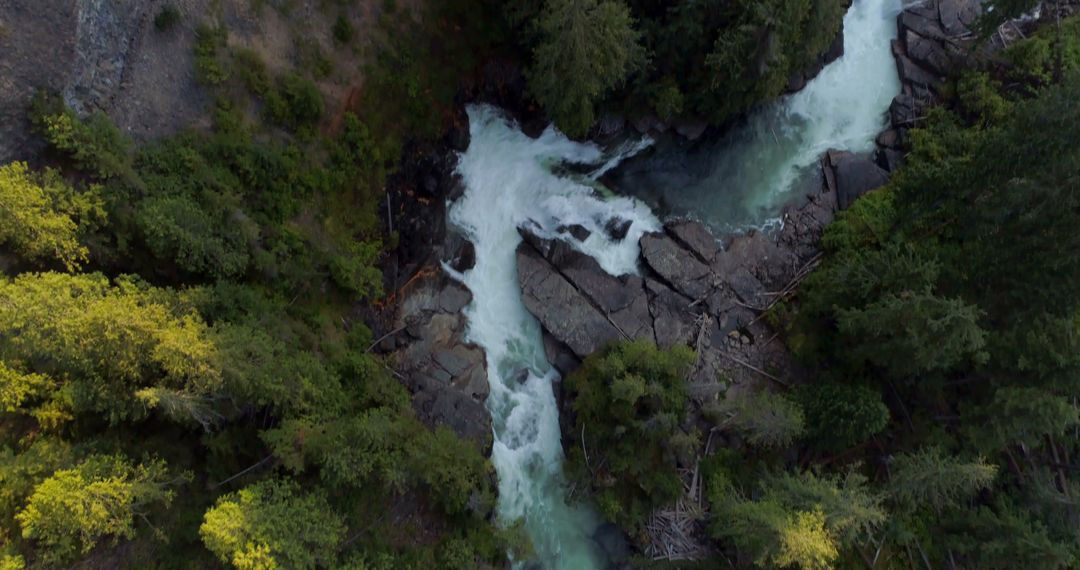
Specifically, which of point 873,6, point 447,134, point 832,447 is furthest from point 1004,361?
point 447,134

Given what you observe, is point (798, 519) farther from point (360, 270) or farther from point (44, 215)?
point (44, 215)

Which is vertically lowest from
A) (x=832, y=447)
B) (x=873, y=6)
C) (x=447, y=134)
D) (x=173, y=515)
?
(x=173, y=515)

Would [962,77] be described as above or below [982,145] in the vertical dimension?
above

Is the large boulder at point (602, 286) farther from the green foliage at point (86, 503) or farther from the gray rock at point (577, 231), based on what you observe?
the green foliage at point (86, 503)

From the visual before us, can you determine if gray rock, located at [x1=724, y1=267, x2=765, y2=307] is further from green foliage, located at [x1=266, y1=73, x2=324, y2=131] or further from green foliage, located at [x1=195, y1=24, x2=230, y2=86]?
green foliage, located at [x1=195, y1=24, x2=230, y2=86]

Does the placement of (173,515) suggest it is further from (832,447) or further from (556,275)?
(832,447)

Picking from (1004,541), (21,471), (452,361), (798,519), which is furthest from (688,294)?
(21,471)

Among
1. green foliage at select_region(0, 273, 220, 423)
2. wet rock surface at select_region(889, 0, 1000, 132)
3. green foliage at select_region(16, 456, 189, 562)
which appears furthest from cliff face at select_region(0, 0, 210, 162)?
wet rock surface at select_region(889, 0, 1000, 132)
